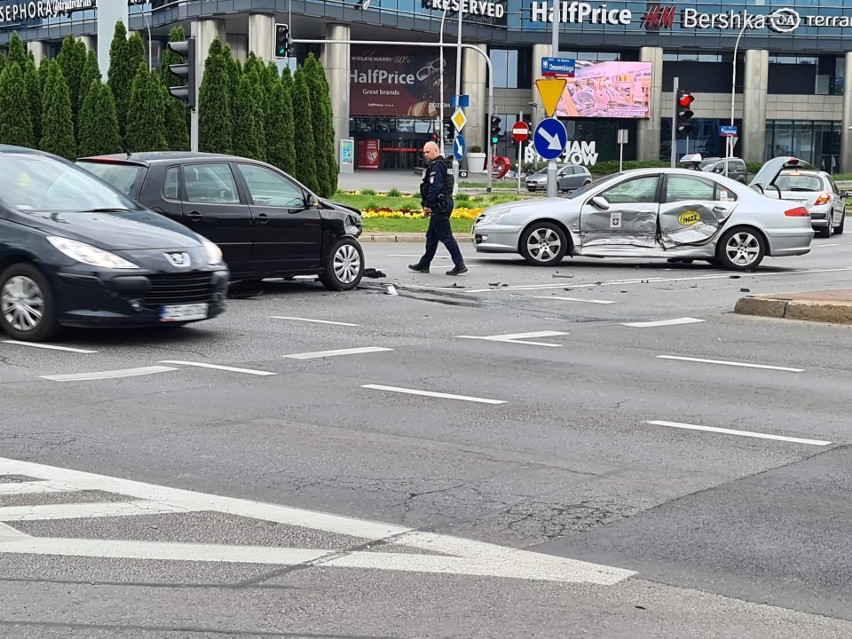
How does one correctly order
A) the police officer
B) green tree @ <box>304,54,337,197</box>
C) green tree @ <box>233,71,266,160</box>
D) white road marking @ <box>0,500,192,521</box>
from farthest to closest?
green tree @ <box>304,54,337,197</box>
green tree @ <box>233,71,266,160</box>
the police officer
white road marking @ <box>0,500,192,521</box>

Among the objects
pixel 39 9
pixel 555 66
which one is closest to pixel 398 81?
pixel 39 9

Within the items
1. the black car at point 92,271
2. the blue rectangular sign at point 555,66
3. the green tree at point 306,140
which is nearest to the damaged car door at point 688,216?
the blue rectangular sign at point 555,66

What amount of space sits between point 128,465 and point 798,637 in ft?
12.3

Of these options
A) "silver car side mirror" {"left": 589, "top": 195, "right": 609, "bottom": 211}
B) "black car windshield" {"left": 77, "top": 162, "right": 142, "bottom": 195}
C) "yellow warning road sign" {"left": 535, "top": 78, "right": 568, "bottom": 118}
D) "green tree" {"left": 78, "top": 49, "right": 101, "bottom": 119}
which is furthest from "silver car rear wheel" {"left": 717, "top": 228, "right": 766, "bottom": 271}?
"green tree" {"left": 78, "top": 49, "right": 101, "bottom": 119}

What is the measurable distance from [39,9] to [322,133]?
54682mm

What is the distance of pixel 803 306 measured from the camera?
1452cm

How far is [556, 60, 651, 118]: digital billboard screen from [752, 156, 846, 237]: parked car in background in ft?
170

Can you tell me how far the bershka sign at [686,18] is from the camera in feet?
272

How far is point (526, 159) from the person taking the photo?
82625 mm

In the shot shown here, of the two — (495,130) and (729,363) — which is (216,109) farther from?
(495,130)

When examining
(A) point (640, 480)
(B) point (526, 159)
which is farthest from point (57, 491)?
(B) point (526, 159)

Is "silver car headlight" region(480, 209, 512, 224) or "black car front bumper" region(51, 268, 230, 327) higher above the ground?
"silver car headlight" region(480, 209, 512, 224)

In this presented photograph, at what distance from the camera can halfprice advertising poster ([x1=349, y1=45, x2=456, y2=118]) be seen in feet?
279

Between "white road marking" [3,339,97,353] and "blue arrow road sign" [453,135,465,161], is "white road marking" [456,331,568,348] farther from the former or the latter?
"blue arrow road sign" [453,135,465,161]
